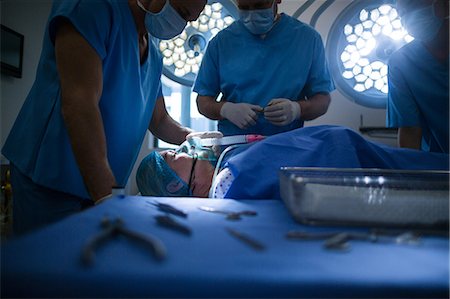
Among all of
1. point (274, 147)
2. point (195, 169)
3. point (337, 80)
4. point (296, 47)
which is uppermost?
point (296, 47)

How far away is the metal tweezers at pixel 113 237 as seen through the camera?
0.33 m

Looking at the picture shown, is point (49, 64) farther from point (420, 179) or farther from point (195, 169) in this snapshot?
point (420, 179)

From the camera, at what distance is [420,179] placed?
72 cm

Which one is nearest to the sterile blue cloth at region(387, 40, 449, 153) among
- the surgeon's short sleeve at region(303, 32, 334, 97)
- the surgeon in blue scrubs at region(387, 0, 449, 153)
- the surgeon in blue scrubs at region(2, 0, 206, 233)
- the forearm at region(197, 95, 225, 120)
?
the surgeon in blue scrubs at region(387, 0, 449, 153)

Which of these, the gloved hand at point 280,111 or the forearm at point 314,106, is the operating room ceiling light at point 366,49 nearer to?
the forearm at point 314,106

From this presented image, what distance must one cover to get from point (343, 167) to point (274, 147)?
18 centimetres

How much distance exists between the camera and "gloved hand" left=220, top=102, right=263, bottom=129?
1.15 metres

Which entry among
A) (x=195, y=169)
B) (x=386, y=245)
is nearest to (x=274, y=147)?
(x=195, y=169)

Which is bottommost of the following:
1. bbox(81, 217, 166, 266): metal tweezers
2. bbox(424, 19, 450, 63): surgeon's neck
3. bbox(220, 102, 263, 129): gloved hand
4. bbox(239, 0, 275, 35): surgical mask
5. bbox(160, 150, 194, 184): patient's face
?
bbox(160, 150, 194, 184): patient's face

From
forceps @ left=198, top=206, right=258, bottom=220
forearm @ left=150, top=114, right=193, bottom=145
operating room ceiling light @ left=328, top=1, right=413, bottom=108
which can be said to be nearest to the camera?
forceps @ left=198, top=206, right=258, bottom=220

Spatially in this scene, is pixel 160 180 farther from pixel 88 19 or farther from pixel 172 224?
pixel 172 224

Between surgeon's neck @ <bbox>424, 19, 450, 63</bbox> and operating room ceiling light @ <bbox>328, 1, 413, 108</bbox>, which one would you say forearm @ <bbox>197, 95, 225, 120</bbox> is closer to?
surgeon's neck @ <bbox>424, 19, 450, 63</bbox>

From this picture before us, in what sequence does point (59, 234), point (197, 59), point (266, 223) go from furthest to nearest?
1. point (197, 59)
2. point (266, 223)
3. point (59, 234)

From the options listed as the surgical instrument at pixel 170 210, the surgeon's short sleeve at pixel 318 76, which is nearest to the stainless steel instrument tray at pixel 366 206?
the surgical instrument at pixel 170 210
